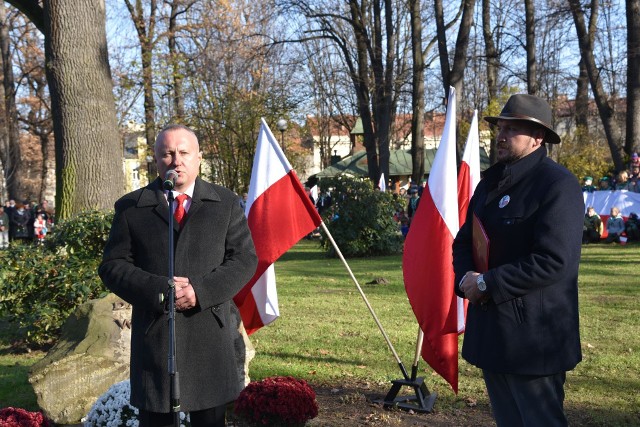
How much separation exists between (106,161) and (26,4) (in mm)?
2862

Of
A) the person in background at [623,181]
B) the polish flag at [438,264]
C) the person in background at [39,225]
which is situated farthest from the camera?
the person in background at [39,225]

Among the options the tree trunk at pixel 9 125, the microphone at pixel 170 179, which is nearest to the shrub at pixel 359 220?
the microphone at pixel 170 179

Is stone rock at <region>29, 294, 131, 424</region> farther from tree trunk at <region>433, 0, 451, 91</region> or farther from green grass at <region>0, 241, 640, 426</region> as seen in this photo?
tree trunk at <region>433, 0, 451, 91</region>

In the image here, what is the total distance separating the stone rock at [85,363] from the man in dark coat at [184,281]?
73.3 inches

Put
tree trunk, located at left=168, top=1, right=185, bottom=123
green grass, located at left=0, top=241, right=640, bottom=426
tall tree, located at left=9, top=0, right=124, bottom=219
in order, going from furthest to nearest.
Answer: tree trunk, located at left=168, top=1, right=185, bottom=123 → tall tree, located at left=9, top=0, right=124, bottom=219 → green grass, located at left=0, top=241, right=640, bottom=426

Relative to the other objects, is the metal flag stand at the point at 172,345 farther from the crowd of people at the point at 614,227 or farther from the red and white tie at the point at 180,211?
the crowd of people at the point at 614,227

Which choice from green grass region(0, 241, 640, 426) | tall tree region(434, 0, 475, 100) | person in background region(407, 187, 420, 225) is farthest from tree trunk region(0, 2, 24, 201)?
green grass region(0, 241, 640, 426)

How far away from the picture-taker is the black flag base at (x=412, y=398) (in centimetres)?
580

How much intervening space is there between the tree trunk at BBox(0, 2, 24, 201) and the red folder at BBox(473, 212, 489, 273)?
116 feet

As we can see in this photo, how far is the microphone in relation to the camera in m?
3.17

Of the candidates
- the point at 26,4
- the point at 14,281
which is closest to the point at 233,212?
the point at 14,281

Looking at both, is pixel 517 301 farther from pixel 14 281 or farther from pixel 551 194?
pixel 14 281

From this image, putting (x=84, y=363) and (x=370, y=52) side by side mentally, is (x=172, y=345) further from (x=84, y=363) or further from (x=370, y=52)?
(x=370, y=52)

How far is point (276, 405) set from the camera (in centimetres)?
492
